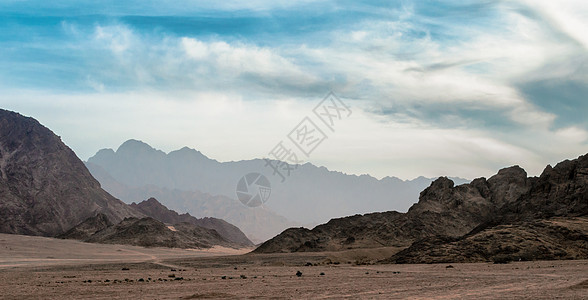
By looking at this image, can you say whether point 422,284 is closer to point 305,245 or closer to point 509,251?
point 509,251

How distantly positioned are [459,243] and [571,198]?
23.3 metres

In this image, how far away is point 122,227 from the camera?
151875mm

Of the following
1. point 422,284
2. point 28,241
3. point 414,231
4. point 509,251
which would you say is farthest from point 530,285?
point 28,241

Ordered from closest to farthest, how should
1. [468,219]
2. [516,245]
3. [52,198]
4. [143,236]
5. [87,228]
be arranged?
[516,245], [468,219], [143,236], [87,228], [52,198]

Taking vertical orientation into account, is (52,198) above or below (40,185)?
below

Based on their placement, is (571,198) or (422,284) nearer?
(422,284)

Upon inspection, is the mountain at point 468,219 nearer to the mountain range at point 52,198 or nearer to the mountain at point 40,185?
the mountain range at point 52,198

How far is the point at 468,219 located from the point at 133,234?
307ft

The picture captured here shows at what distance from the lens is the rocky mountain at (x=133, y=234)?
143 meters

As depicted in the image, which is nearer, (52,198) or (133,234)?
(133,234)

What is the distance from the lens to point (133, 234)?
147 metres

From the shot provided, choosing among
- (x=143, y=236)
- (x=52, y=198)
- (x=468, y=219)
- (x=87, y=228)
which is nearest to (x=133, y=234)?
(x=143, y=236)

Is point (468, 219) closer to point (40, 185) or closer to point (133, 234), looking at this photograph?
point (133, 234)

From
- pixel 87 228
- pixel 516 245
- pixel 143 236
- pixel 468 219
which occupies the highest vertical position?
pixel 87 228
